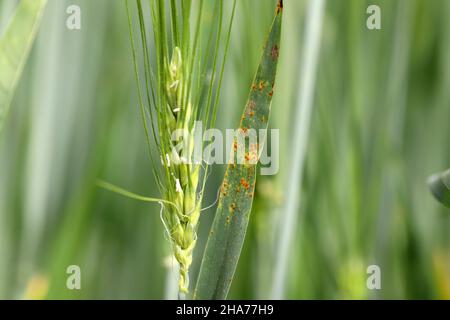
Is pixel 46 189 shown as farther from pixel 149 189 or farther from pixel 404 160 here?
pixel 404 160

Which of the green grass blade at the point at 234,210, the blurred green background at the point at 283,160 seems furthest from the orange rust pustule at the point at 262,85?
the blurred green background at the point at 283,160

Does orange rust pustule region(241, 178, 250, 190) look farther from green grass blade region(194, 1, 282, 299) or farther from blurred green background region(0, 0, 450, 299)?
blurred green background region(0, 0, 450, 299)

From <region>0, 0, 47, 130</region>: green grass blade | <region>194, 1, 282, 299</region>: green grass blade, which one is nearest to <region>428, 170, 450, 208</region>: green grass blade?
<region>194, 1, 282, 299</region>: green grass blade

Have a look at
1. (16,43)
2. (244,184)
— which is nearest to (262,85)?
(244,184)

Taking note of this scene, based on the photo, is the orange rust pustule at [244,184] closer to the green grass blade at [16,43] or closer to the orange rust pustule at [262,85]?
the orange rust pustule at [262,85]

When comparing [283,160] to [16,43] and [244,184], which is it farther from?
[16,43]

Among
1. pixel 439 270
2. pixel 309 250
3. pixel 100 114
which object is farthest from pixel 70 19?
pixel 439 270
